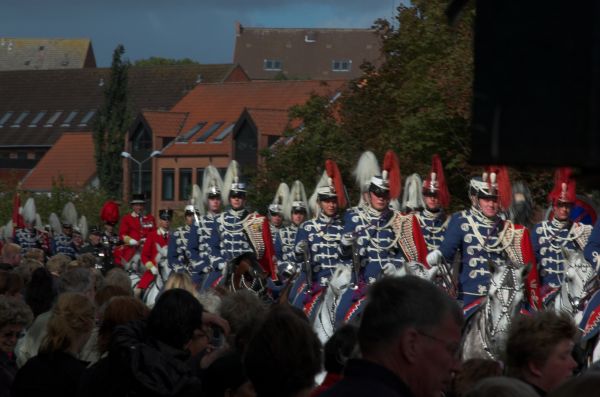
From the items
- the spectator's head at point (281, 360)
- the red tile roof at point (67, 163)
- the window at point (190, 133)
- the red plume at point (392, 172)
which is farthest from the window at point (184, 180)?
the spectator's head at point (281, 360)

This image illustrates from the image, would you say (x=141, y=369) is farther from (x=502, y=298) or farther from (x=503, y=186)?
(x=503, y=186)

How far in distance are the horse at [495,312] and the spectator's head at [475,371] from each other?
7.79 m

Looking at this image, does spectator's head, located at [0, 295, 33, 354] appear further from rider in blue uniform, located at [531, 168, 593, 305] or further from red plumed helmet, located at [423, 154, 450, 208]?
red plumed helmet, located at [423, 154, 450, 208]

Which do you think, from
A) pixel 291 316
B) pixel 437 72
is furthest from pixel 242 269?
pixel 291 316

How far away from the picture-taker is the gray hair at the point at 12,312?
8.00m

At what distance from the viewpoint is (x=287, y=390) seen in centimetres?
507

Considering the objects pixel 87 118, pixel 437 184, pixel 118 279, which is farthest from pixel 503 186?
pixel 87 118

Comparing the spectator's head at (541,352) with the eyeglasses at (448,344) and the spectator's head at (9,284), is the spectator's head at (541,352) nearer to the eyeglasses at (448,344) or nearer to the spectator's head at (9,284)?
the eyeglasses at (448,344)

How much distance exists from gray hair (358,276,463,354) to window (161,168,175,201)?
89.0 metres

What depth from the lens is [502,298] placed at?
14.0m

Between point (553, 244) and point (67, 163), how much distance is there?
92.6 metres

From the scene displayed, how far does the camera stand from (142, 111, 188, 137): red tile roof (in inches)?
3733

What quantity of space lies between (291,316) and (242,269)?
1567cm

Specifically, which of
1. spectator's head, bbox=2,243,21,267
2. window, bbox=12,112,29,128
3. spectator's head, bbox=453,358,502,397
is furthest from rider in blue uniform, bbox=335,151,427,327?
window, bbox=12,112,29,128
